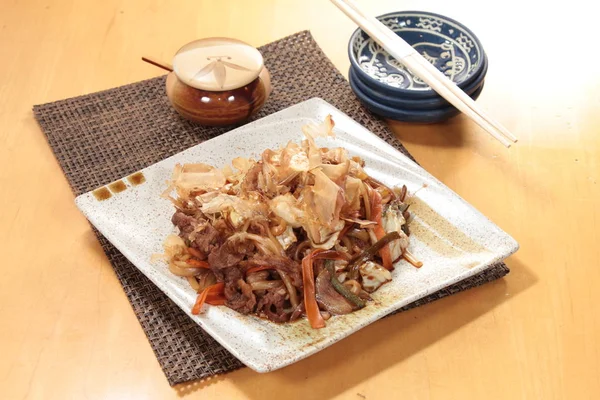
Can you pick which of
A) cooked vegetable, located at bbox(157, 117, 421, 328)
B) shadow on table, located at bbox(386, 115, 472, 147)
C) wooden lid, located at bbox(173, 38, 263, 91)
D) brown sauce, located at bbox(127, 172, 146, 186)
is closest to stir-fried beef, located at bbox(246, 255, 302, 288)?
cooked vegetable, located at bbox(157, 117, 421, 328)

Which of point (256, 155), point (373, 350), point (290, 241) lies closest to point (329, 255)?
point (290, 241)

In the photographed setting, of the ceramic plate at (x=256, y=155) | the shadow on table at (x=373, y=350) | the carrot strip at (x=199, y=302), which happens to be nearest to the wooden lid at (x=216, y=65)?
the ceramic plate at (x=256, y=155)

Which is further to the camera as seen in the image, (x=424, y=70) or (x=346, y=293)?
(x=424, y=70)

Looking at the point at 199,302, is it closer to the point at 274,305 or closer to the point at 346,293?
the point at 274,305

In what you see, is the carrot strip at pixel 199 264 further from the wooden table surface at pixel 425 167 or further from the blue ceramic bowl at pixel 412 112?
the blue ceramic bowl at pixel 412 112

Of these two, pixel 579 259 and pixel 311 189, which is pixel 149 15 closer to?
pixel 311 189

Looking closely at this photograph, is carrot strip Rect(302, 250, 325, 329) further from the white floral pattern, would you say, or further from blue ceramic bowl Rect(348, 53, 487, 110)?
the white floral pattern
